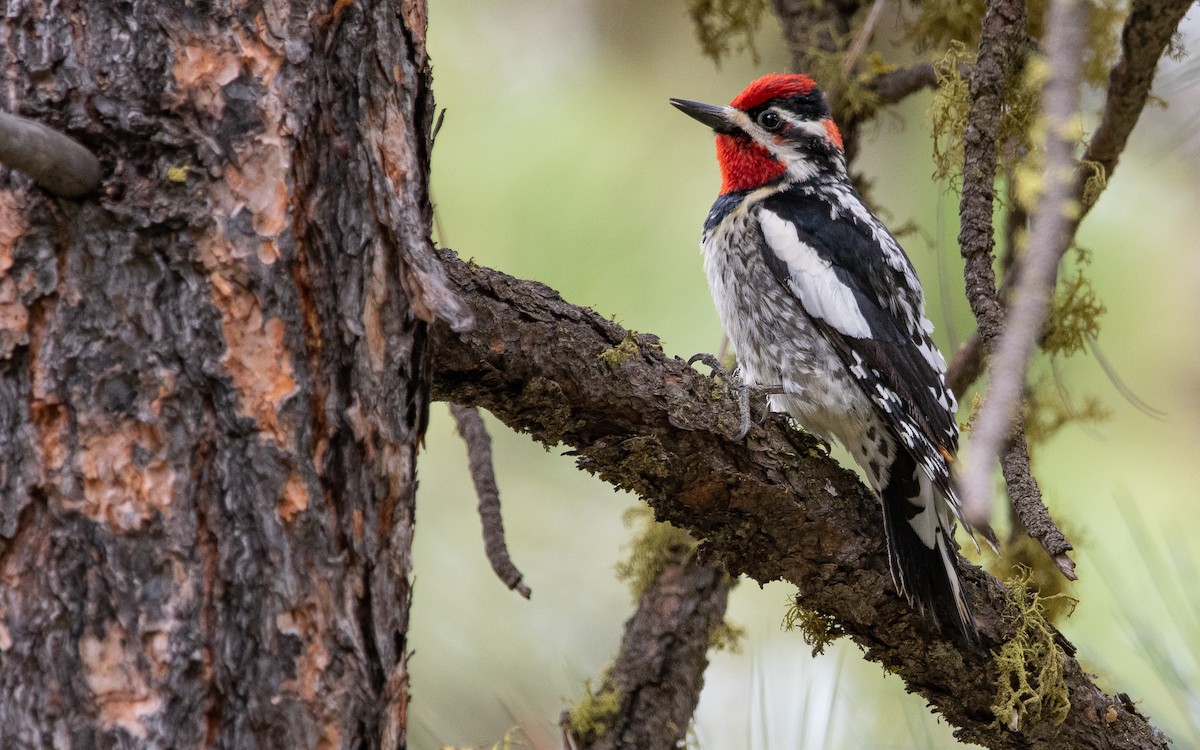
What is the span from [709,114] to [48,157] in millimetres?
1908

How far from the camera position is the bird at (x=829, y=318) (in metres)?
2.25

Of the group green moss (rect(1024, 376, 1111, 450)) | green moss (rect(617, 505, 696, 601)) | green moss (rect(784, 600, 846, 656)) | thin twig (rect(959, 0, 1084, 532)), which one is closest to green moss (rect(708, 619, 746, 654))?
green moss (rect(617, 505, 696, 601))

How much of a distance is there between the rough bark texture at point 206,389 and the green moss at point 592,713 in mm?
1237

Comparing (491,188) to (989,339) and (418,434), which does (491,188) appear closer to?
(989,339)

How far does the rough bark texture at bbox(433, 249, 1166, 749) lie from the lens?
65.9 inches

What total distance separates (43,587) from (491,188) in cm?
216

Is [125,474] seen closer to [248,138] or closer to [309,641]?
[309,641]

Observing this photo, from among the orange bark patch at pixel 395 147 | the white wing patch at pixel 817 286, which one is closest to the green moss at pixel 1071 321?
the white wing patch at pixel 817 286

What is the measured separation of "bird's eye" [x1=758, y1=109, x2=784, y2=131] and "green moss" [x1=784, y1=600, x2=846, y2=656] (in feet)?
4.14

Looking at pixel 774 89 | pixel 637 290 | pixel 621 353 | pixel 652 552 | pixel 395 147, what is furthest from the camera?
pixel 637 290

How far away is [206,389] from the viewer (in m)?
1.15

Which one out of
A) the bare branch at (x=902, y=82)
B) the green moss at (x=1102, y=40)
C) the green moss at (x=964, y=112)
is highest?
the green moss at (x=1102, y=40)

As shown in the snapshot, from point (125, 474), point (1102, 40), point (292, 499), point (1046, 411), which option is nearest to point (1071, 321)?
point (1046, 411)

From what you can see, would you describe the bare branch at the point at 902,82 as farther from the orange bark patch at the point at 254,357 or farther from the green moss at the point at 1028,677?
the orange bark patch at the point at 254,357
